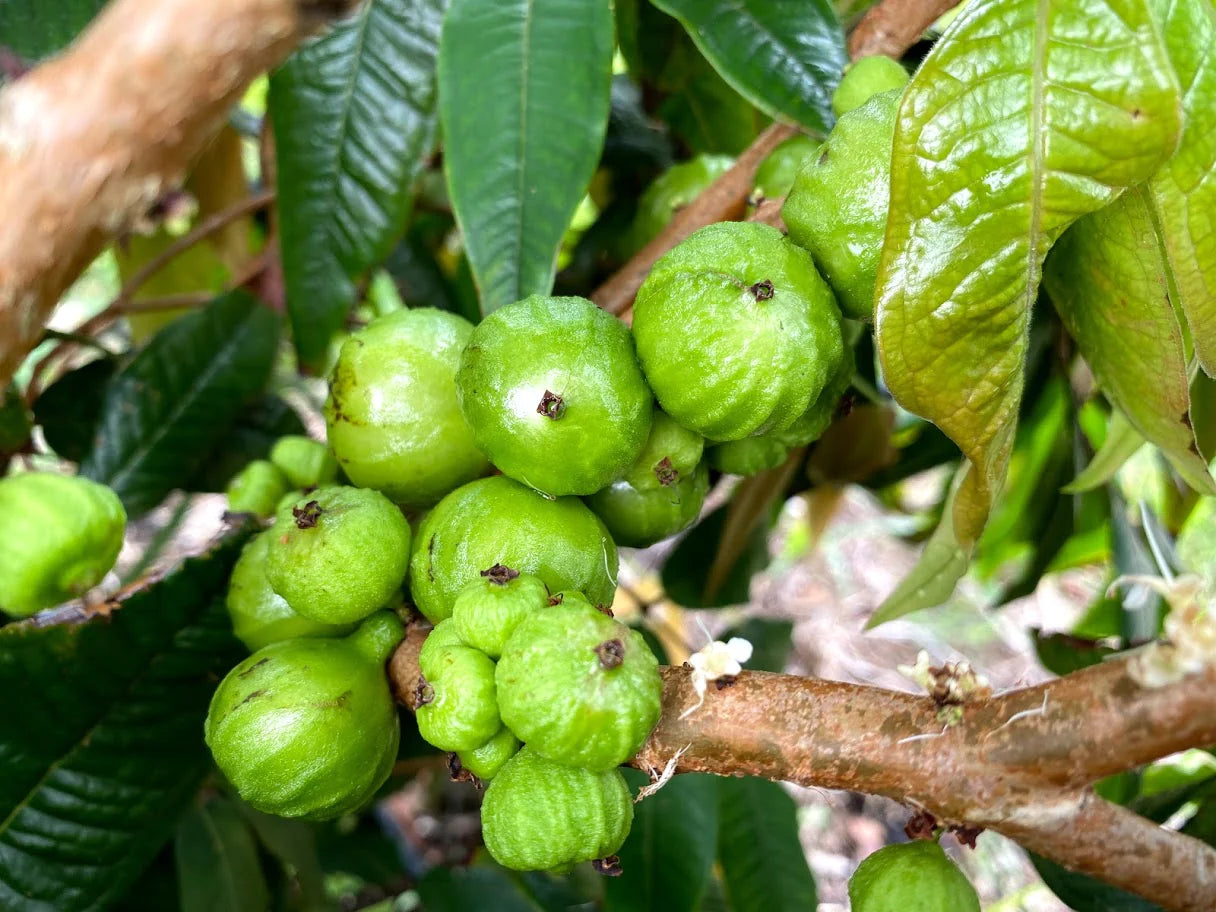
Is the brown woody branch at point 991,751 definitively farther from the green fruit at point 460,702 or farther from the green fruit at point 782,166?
the green fruit at point 782,166

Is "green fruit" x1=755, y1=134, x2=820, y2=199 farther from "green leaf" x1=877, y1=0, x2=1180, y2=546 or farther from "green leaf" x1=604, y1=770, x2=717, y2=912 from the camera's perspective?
"green leaf" x1=604, y1=770, x2=717, y2=912

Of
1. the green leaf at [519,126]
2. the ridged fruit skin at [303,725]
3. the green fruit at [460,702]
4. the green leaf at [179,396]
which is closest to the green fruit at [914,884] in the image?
the green fruit at [460,702]

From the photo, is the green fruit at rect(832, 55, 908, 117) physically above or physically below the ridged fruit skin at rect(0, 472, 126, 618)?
above

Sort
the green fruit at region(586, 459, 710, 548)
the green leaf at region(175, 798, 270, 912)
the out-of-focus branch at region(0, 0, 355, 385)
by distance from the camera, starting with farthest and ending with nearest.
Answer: the green leaf at region(175, 798, 270, 912) < the green fruit at region(586, 459, 710, 548) < the out-of-focus branch at region(0, 0, 355, 385)

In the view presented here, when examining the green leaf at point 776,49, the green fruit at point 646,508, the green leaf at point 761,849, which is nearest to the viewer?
the green fruit at point 646,508

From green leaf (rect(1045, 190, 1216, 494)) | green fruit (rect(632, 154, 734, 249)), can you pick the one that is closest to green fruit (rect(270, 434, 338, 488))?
green fruit (rect(632, 154, 734, 249))
